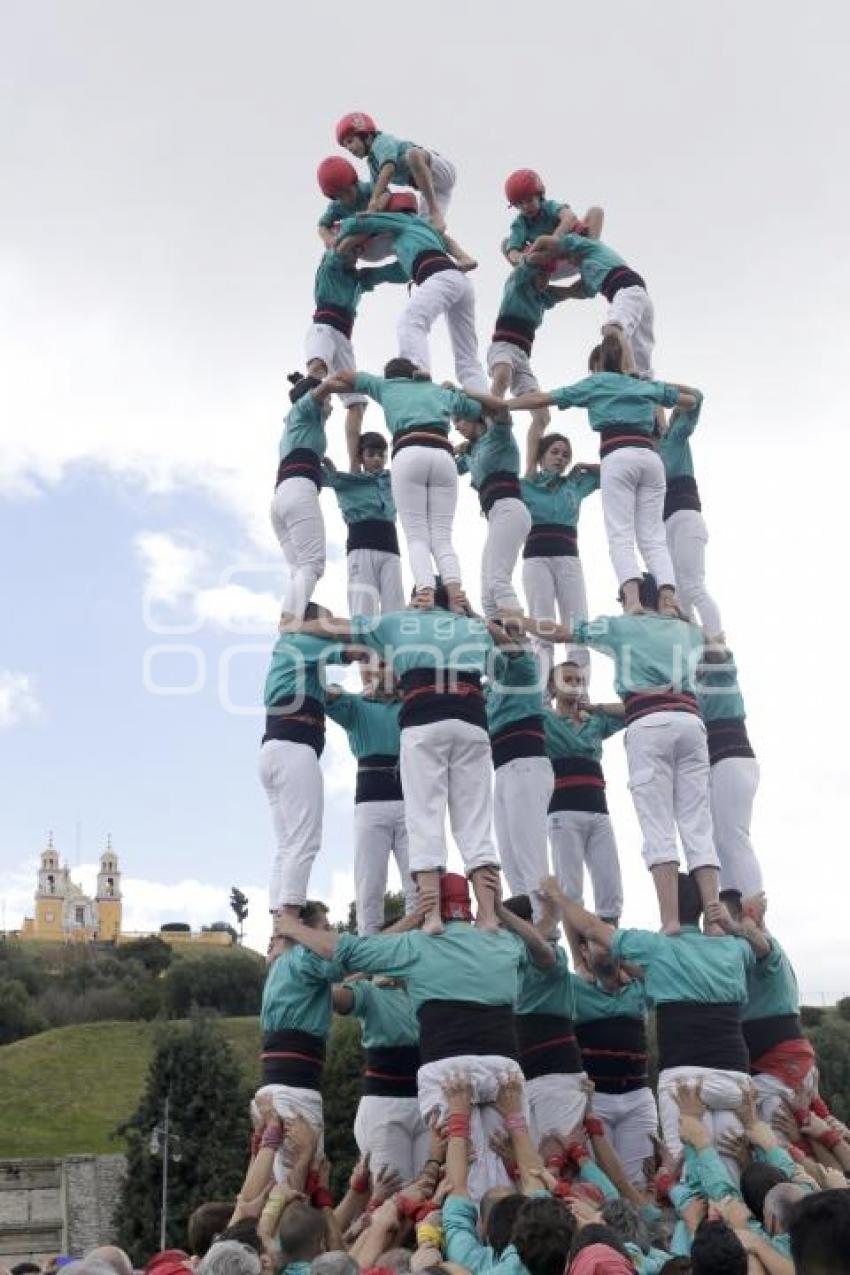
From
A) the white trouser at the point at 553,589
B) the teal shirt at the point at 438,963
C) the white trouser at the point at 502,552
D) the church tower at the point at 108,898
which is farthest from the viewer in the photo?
the church tower at the point at 108,898

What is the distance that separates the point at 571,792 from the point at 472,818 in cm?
320

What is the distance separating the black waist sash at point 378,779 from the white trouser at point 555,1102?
3.21 meters

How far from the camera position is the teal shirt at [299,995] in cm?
1187

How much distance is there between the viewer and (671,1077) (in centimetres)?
1128

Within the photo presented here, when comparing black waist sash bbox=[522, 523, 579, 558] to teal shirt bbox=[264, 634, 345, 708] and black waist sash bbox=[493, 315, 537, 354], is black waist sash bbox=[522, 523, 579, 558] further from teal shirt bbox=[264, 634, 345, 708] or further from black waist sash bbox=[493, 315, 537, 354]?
teal shirt bbox=[264, 634, 345, 708]

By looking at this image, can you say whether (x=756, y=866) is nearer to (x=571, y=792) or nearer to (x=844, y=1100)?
(x=571, y=792)

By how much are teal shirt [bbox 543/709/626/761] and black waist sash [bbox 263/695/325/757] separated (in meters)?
2.93

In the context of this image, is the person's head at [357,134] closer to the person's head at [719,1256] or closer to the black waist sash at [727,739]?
the black waist sash at [727,739]

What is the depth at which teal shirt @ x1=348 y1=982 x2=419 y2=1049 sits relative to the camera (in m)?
12.8

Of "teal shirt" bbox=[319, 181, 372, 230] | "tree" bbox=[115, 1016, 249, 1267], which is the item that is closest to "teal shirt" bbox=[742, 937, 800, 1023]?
"teal shirt" bbox=[319, 181, 372, 230]

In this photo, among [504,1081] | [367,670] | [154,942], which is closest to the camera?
[504,1081]

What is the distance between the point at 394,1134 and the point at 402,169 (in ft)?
34.8

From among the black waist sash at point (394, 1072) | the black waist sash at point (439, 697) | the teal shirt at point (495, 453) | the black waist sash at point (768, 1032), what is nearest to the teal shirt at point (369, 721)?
→ the black waist sash at point (439, 697)

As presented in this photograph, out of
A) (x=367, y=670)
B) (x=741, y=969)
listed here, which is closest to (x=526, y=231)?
(x=367, y=670)
